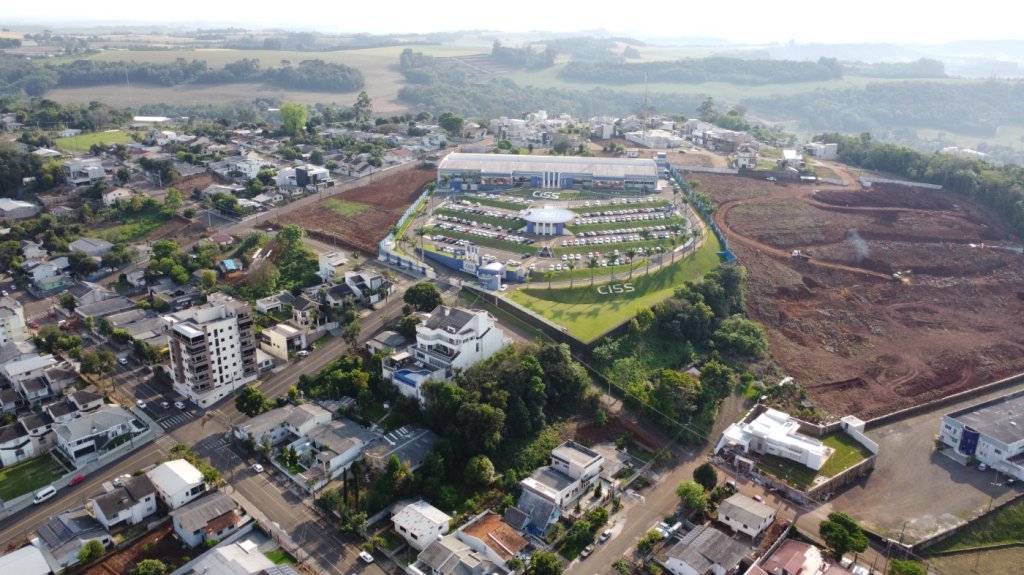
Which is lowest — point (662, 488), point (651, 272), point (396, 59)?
point (662, 488)

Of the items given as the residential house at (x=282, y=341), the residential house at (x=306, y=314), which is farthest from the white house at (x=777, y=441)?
the residential house at (x=306, y=314)

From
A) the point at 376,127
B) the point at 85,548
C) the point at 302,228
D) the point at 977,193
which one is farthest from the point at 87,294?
the point at 977,193

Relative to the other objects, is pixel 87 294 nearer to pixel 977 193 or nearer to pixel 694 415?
pixel 694 415

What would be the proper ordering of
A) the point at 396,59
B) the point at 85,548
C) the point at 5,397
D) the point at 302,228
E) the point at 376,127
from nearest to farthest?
the point at 85,548 < the point at 5,397 < the point at 302,228 < the point at 376,127 < the point at 396,59

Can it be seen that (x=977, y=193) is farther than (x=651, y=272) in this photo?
Yes

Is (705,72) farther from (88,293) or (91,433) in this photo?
(91,433)

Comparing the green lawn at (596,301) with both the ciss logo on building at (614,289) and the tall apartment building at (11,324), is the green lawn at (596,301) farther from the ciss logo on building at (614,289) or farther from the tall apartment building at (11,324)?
the tall apartment building at (11,324)

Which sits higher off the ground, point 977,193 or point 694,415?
point 977,193
